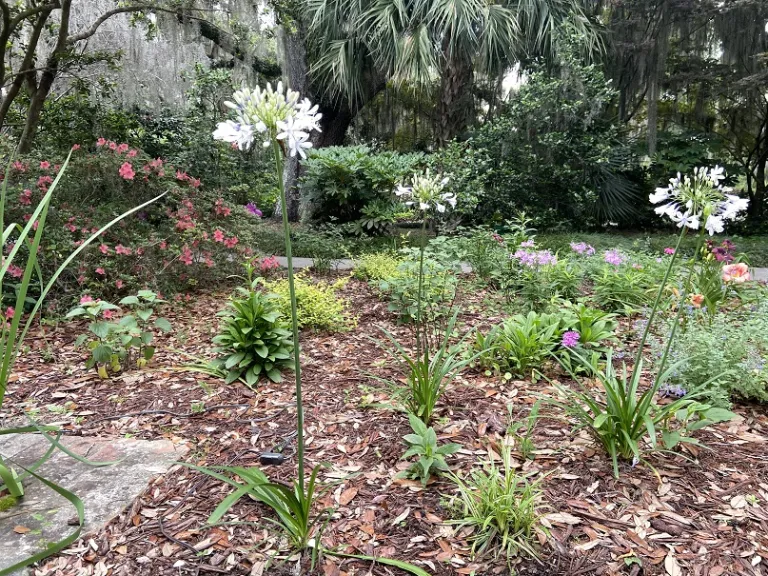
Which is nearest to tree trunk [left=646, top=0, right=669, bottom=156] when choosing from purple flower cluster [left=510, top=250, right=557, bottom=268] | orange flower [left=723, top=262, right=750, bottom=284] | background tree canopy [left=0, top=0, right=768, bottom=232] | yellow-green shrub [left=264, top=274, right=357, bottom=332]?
background tree canopy [left=0, top=0, right=768, bottom=232]

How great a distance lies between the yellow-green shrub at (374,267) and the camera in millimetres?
4078

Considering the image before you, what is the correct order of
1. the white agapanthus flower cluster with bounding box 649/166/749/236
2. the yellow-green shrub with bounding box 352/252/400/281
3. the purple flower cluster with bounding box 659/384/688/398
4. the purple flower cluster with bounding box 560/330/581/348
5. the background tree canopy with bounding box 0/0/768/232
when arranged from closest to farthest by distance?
1. the white agapanthus flower cluster with bounding box 649/166/749/236
2. the purple flower cluster with bounding box 659/384/688/398
3. the purple flower cluster with bounding box 560/330/581/348
4. the yellow-green shrub with bounding box 352/252/400/281
5. the background tree canopy with bounding box 0/0/768/232

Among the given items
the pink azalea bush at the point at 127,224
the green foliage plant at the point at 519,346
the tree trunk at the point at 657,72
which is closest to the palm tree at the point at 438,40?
the tree trunk at the point at 657,72

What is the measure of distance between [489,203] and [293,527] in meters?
6.85

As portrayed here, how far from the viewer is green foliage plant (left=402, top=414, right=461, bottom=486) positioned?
162 centimetres

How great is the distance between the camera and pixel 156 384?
96.1 inches

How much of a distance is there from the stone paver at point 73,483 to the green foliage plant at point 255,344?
25.3 inches

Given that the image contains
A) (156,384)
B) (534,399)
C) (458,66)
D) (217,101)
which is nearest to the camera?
(534,399)

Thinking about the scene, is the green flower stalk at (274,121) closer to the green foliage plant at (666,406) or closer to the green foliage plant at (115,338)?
the green foliage plant at (666,406)

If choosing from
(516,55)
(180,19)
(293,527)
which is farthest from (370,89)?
(293,527)

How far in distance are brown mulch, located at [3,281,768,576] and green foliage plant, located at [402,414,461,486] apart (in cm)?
4

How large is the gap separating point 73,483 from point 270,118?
1.29 metres

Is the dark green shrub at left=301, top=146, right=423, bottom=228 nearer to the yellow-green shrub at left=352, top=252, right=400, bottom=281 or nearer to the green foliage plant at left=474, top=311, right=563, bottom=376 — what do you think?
the yellow-green shrub at left=352, top=252, right=400, bottom=281

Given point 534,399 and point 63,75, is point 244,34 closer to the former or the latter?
point 63,75
